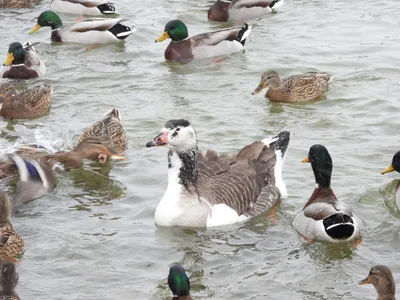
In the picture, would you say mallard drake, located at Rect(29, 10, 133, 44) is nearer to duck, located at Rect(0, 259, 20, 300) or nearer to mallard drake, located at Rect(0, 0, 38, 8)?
mallard drake, located at Rect(0, 0, 38, 8)

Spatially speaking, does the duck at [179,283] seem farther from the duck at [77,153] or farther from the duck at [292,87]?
the duck at [292,87]

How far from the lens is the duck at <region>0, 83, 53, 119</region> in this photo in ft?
44.5

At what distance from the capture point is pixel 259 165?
11.0 m

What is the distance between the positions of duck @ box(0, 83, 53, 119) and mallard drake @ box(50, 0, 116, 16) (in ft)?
16.3

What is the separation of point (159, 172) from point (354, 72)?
179 inches

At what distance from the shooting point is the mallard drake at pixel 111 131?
12102 millimetres

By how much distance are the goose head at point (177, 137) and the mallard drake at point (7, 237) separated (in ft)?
4.88

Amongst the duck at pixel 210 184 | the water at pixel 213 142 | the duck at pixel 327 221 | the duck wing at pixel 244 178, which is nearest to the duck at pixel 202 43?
the water at pixel 213 142

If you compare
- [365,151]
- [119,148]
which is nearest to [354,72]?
[365,151]

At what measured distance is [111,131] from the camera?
1212 cm

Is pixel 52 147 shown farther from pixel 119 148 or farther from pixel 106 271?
pixel 106 271

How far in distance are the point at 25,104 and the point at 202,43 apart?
3549mm

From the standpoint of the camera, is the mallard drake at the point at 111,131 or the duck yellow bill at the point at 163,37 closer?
the mallard drake at the point at 111,131

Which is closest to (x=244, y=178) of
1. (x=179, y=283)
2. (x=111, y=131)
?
(x=111, y=131)
